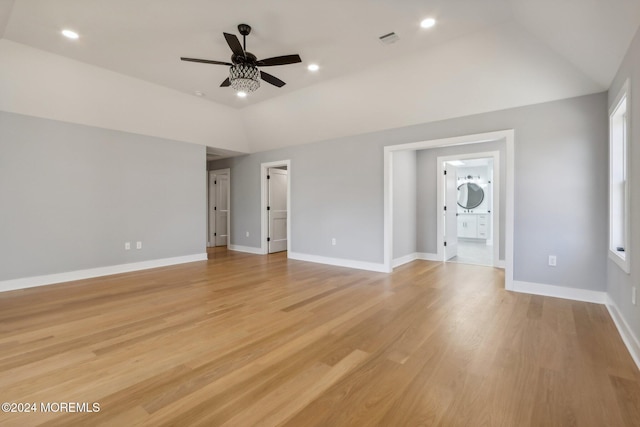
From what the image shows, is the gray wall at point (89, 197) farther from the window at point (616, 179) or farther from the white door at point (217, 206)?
the window at point (616, 179)

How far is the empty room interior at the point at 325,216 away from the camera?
1.77 m

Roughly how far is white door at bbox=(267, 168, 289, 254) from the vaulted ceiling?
8.37 feet

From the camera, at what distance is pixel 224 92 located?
481 cm

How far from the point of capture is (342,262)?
547 centimetres

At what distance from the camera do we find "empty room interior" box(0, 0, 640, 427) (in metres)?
1.77

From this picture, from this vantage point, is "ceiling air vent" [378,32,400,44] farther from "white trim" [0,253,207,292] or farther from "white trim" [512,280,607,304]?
"white trim" [0,253,207,292]

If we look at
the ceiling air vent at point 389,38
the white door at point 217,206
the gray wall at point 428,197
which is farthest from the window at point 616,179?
the white door at point 217,206

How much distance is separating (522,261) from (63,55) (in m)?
6.44

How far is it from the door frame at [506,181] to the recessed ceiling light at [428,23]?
1684 millimetres

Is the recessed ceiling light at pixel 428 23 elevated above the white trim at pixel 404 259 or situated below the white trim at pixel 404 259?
above

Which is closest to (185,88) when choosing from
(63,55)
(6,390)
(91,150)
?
(63,55)

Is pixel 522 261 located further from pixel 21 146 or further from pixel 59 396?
pixel 21 146

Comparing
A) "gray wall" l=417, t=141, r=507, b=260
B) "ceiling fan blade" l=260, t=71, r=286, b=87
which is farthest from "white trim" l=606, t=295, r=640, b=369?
"ceiling fan blade" l=260, t=71, r=286, b=87

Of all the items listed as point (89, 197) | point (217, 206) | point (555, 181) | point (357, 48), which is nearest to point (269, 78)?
point (357, 48)
